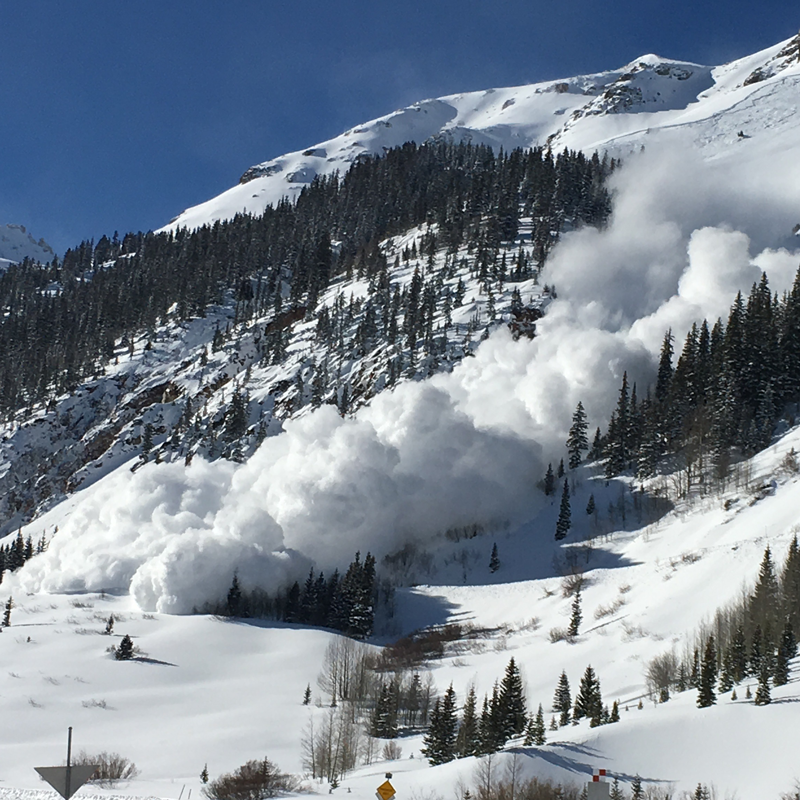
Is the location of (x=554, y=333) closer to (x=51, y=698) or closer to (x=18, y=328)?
(x=51, y=698)

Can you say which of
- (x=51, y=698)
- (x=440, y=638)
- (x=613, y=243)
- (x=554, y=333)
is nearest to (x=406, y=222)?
(x=613, y=243)

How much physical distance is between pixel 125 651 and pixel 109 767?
31.8 meters

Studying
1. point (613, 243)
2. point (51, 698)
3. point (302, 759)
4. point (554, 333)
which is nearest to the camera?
point (302, 759)

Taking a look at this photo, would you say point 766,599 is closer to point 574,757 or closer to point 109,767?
point 574,757

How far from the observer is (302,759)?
2190 inches

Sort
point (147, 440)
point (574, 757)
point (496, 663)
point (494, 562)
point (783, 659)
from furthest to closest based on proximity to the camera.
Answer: point (147, 440), point (494, 562), point (496, 663), point (783, 659), point (574, 757)

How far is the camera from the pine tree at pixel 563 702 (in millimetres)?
53094

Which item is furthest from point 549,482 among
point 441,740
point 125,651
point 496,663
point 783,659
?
point 441,740

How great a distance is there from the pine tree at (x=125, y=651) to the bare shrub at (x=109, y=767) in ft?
74.4

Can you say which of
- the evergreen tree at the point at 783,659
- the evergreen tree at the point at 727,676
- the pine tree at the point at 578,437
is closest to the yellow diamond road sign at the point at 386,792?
the evergreen tree at the point at 783,659

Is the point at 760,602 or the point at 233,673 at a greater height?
the point at 760,602

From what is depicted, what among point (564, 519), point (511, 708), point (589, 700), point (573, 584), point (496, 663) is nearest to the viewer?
point (511, 708)

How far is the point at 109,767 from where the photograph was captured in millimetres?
46219

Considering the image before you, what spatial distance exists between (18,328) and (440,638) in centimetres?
15175
